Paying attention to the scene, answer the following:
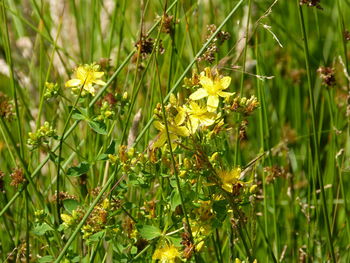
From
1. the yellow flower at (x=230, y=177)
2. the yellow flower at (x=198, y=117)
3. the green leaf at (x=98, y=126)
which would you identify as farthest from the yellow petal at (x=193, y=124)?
the green leaf at (x=98, y=126)

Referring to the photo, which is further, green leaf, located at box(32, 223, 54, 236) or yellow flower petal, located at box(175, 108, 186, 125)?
green leaf, located at box(32, 223, 54, 236)

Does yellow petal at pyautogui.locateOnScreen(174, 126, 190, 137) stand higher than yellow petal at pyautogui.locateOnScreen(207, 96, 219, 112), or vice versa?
yellow petal at pyautogui.locateOnScreen(207, 96, 219, 112)

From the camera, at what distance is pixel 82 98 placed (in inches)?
54.9

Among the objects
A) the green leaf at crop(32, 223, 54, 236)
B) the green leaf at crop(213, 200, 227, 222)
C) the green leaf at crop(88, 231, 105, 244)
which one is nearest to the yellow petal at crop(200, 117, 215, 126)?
the green leaf at crop(213, 200, 227, 222)

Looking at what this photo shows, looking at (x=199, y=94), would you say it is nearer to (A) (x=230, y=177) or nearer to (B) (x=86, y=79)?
(A) (x=230, y=177)

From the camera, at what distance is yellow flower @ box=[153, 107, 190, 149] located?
114 cm

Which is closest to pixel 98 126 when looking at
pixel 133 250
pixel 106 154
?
pixel 106 154

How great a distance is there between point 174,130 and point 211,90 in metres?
0.13

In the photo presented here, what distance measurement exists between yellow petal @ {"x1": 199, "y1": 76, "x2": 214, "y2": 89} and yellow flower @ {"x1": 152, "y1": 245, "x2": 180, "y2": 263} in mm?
321

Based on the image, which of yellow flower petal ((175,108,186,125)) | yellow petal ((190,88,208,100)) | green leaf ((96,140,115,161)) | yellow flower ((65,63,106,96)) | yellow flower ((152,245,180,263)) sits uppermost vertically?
yellow flower ((65,63,106,96))

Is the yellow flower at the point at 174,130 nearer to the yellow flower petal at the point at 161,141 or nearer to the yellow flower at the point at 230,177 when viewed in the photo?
the yellow flower petal at the point at 161,141

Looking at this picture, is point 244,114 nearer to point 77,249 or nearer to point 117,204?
point 117,204

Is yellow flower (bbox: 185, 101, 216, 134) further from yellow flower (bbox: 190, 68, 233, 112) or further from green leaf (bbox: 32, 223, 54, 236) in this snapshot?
green leaf (bbox: 32, 223, 54, 236)

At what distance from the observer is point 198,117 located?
117cm
